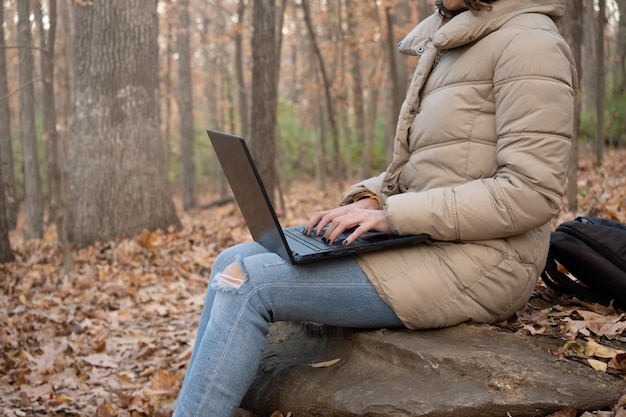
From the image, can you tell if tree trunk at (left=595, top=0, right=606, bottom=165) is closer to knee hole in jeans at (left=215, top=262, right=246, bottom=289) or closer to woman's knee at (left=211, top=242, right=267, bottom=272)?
woman's knee at (left=211, top=242, right=267, bottom=272)

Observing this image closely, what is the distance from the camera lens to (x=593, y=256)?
105 inches

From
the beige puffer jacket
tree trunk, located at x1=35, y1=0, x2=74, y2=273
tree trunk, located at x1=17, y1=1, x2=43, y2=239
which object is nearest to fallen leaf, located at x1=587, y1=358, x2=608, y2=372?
the beige puffer jacket

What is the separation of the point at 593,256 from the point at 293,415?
1415mm

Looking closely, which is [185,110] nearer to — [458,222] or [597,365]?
[458,222]

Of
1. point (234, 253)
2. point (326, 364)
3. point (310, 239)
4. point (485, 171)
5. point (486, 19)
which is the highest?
point (486, 19)

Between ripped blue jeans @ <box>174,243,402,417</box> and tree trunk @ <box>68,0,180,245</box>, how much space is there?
17.4ft

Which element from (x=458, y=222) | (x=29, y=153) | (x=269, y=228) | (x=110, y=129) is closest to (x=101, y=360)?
(x=269, y=228)

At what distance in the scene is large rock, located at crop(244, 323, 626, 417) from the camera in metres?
2.28

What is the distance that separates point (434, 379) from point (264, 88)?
20.5ft

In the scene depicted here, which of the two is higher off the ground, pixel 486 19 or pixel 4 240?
pixel 486 19

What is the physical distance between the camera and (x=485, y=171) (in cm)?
246

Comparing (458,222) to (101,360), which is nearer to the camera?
(458,222)

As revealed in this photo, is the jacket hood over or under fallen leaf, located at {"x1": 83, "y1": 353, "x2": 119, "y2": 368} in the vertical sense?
over

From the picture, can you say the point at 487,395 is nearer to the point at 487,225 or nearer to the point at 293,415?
the point at 487,225
